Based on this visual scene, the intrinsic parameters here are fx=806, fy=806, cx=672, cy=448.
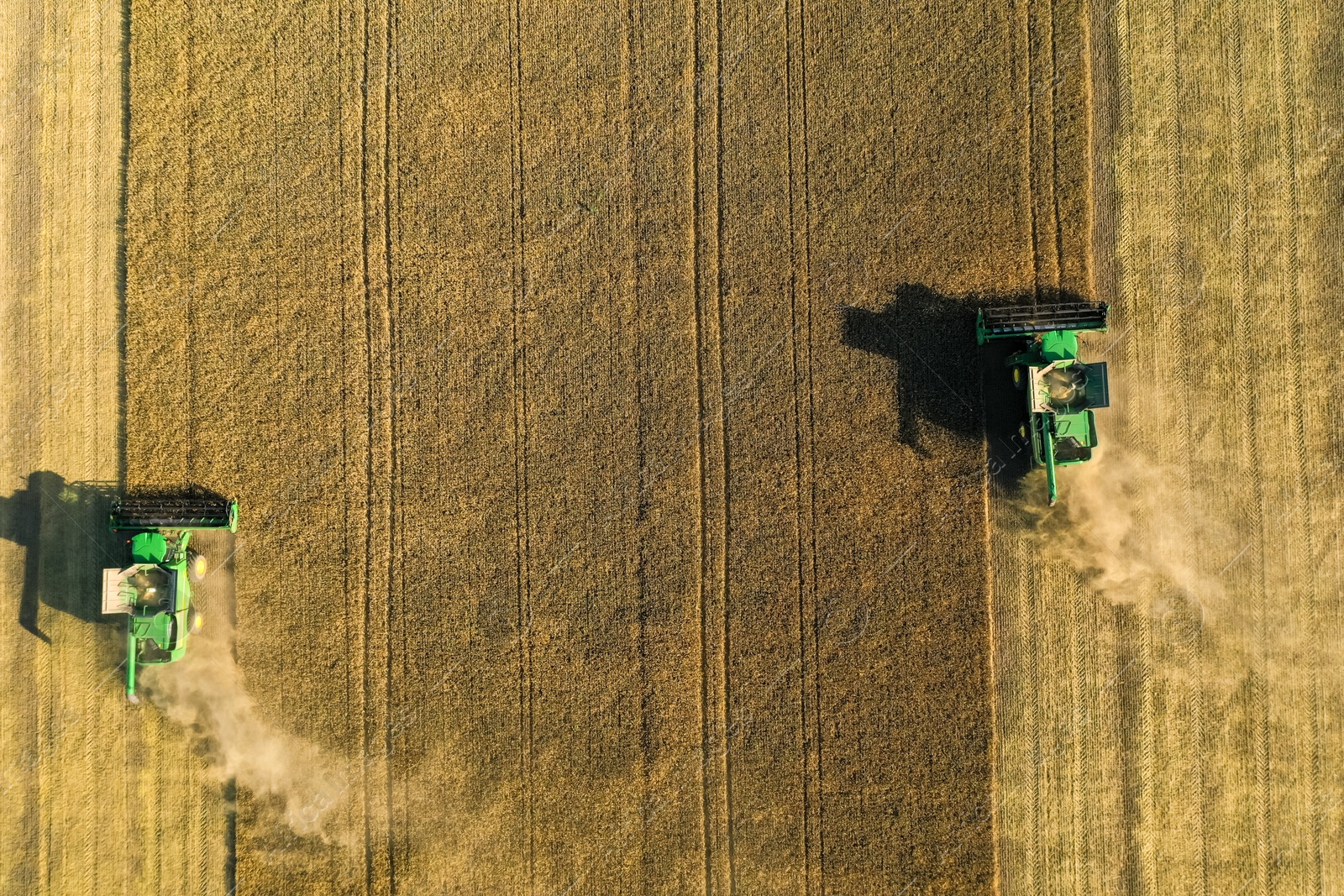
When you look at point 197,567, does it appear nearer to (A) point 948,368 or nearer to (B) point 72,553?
(B) point 72,553

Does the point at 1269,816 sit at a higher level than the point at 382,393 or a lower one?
lower

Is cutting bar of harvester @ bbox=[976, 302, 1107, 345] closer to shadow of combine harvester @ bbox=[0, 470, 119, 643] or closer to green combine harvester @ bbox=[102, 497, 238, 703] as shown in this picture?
green combine harvester @ bbox=[102, 497, 238, 703]

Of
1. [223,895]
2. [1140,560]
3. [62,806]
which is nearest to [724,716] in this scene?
[1140,560]

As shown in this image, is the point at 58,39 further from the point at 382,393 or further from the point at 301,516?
the point at 301,516

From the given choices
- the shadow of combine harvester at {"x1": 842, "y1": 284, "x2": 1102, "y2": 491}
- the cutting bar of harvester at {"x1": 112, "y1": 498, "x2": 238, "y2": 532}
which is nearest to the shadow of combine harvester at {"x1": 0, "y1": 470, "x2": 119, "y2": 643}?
the cutting bar of harvester at {"x1": 112, "y1": 498, "x2": 238, "y2": 532}

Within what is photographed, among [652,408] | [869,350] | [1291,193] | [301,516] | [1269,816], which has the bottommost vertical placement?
[1269,816]

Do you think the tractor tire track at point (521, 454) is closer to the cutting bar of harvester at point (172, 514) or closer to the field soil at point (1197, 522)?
the cutting bar of harvester at point (172, 514)
